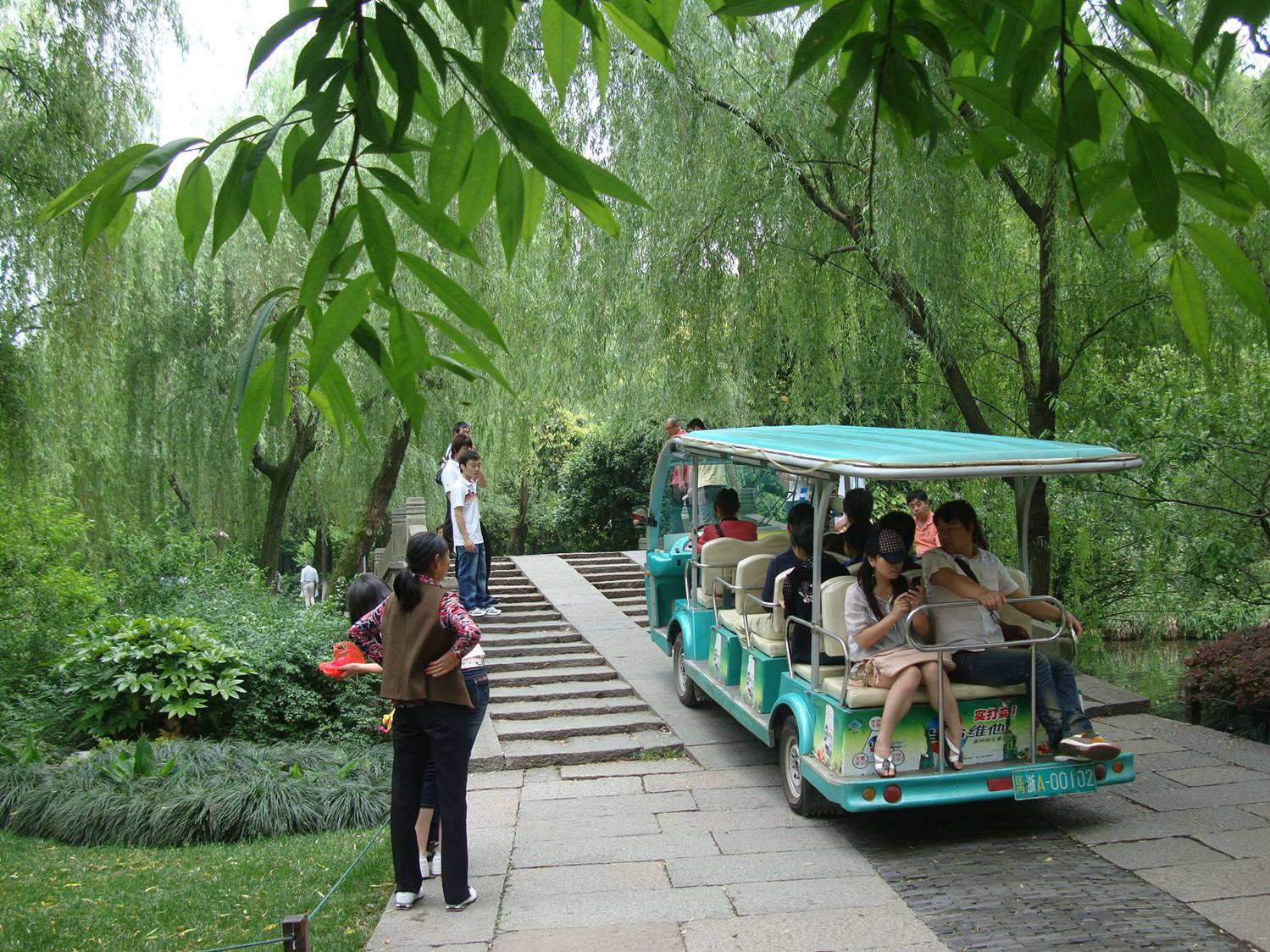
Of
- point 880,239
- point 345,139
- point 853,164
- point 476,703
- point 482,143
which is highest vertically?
point 345,139

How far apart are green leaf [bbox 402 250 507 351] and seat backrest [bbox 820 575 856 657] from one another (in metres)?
5.24

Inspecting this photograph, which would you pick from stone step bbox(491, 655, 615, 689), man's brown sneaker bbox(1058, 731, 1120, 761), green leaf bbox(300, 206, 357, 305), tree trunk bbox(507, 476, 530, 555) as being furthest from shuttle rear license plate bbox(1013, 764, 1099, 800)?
tree trunk bbox(507, 476, 530, 555)

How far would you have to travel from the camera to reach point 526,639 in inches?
519

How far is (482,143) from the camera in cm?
241

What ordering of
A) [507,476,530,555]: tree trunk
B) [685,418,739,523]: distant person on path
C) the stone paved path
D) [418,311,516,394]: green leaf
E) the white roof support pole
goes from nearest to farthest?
[418,311,516,394]: green leaf, the stone paved path, the white roof support pole, [685,418,739,523]: distant person on path, [507,476,530,555]: tree trunk

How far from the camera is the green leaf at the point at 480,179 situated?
7.90ft

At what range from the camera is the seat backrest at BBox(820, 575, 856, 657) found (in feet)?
23.5

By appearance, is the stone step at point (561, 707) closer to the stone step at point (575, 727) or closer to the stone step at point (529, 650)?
the stone step at point (575, 727)

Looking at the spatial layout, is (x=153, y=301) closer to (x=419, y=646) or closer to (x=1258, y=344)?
(x=419, y=646)

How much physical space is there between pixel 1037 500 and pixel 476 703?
640 cm

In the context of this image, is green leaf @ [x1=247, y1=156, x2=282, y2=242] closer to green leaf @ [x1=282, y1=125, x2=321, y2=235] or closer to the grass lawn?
green leaf @ [x1=282, y1=125, x2=321, y2=235]

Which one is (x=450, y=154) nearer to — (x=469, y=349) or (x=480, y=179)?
(x=480, y=179)

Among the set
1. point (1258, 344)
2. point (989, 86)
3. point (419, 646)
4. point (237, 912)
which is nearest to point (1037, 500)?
point (1258, 344)

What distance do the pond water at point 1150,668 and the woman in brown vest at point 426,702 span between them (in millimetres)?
7887
